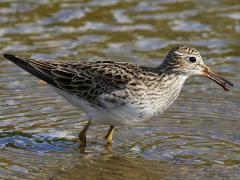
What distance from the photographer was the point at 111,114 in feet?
40.9

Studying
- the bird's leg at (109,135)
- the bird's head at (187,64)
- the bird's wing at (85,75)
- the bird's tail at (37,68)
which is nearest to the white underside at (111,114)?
the bird's wing at (85,75)

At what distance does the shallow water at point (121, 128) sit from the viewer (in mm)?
12047

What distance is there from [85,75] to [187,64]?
1.74 m

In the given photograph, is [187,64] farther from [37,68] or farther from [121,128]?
[37,68]

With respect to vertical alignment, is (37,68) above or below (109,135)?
above

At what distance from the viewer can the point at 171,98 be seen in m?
12.8

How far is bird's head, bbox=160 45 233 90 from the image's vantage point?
12773 mm

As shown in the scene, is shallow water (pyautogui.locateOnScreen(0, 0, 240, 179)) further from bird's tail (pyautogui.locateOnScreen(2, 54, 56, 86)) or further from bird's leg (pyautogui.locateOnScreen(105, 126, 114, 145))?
bird's tail (pyautogui.locateOnScreen(2, 54, 56, 86))

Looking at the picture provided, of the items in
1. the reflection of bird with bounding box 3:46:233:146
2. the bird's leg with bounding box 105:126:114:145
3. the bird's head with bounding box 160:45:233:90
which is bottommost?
the bird's leg with bounding box 105:126:114:145

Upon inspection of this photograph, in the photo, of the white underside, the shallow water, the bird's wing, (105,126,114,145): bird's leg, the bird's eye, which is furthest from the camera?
(105,126,114,145): bird's leg

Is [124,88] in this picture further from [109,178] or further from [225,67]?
[225,67]

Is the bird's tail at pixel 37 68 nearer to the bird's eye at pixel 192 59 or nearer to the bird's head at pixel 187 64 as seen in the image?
the bird's head at pixel 187 64

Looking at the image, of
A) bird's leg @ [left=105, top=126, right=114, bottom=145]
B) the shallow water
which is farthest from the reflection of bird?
the shallow water

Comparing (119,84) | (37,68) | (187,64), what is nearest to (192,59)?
(187,64)
